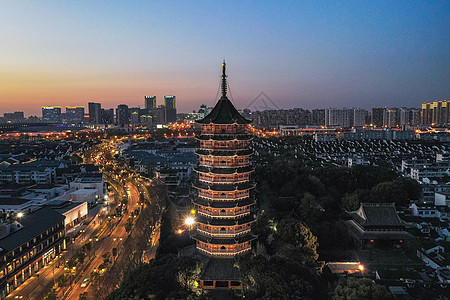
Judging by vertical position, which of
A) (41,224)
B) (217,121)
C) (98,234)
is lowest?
(98,234)

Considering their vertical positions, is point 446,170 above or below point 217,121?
below

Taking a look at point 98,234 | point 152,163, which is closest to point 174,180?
point 152,163

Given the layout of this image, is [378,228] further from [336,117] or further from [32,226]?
[336,117]

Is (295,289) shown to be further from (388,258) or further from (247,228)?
(388,258)

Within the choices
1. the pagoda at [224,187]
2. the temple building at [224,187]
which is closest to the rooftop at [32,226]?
the pagoda at [224,187]

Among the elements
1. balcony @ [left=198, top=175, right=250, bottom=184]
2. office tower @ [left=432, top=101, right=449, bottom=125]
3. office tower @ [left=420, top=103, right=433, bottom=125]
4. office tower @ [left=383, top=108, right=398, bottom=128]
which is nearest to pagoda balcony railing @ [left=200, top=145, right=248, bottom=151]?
balcony @ [left=198, top=175, right=250, bottom=184]

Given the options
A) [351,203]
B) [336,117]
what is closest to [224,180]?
[351,203]

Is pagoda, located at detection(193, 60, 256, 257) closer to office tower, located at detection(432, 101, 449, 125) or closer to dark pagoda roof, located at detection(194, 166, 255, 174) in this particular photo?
dark pagoda roof, located at detection(194, 166, 255, 174)
